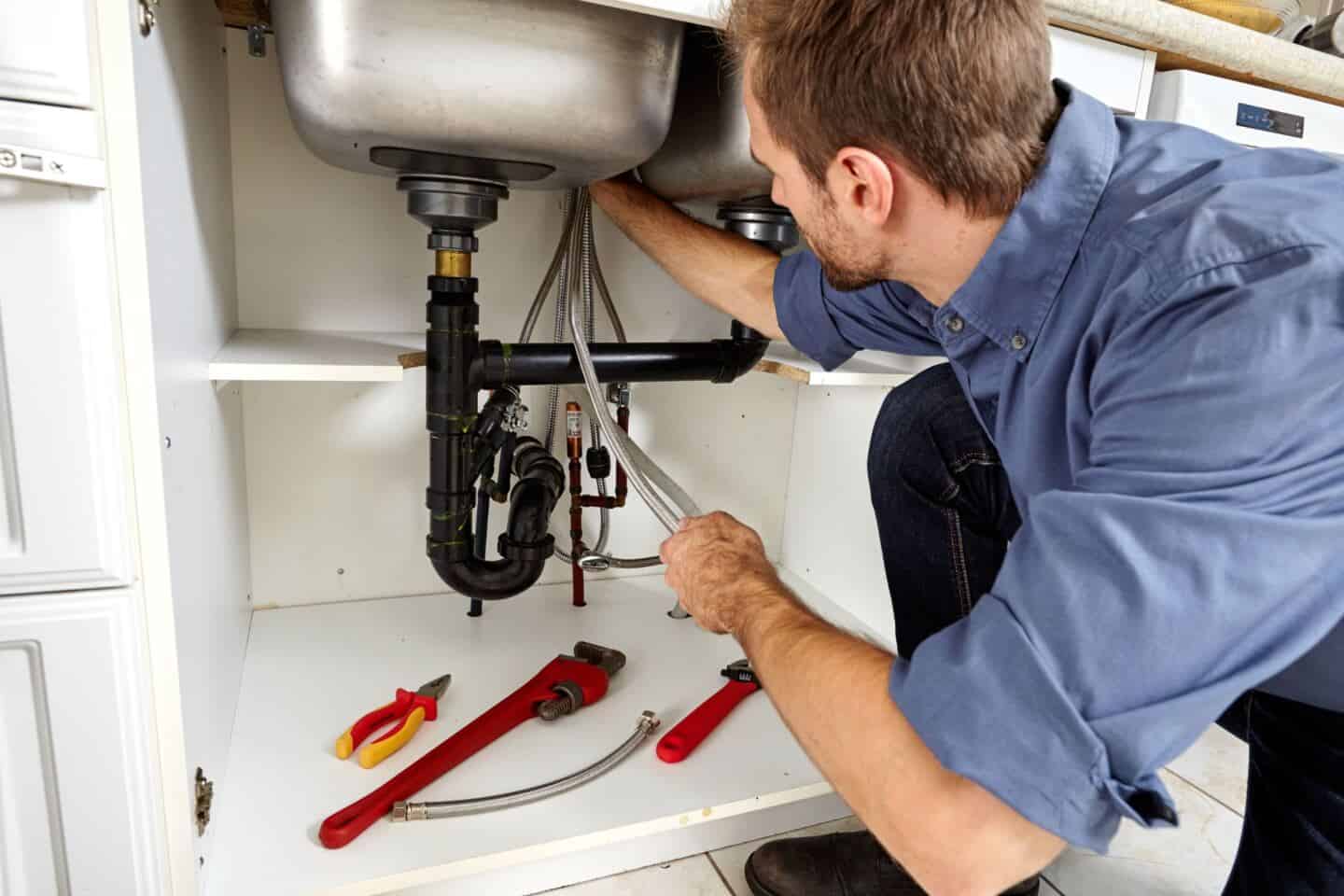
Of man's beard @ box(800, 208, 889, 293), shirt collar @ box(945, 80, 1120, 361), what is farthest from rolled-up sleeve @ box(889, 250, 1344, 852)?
man's beard @ box(800, 208, 889, 293)

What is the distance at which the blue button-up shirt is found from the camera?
0.43 meters

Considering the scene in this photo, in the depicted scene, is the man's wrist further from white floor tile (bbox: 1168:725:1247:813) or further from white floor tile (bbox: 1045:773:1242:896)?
white floor tile (bbox: 1168:725:1247:813)

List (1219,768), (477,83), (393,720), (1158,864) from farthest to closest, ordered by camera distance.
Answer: (1219,768)
(1158,864)
(393,720)
(477,83)

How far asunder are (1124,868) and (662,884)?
0.57 meters

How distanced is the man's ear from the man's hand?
281 millimetres

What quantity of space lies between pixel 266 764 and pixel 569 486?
50 centimetres

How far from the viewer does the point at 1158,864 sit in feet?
3.38

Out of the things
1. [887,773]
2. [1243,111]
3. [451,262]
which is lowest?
[887,773]

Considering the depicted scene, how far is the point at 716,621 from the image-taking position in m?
0.70

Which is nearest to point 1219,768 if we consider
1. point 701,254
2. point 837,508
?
point 837,508

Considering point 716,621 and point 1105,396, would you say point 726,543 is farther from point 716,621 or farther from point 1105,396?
point 1105,396

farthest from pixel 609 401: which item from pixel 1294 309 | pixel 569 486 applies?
pixel 1294 309

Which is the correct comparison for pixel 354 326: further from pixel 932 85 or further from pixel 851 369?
pixel 932 85

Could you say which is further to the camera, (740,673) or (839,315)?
(740,673)
